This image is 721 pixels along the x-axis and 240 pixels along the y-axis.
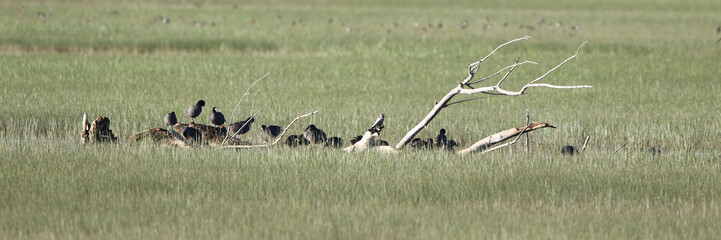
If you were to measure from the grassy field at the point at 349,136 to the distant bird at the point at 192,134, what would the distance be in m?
0.41

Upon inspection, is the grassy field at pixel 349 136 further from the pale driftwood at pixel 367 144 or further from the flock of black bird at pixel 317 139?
the flock of black bird at pixel 317 139

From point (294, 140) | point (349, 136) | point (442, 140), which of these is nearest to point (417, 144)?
point (442, 140)

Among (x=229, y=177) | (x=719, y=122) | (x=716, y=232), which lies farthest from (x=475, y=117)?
(x=716, y=232)

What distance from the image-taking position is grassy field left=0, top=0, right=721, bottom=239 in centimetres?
541

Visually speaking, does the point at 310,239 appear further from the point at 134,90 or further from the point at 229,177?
the point at 134,90

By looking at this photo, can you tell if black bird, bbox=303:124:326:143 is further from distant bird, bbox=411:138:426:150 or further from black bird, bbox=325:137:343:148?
distant bird, bbox=411:138:426:150

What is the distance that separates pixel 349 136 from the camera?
940 cm

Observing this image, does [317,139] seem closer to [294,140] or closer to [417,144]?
[294,140]

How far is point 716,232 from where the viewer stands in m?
5.20

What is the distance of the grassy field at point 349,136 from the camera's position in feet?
17.8

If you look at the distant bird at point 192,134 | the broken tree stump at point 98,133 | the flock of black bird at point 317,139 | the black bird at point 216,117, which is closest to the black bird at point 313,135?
the flock of black bird at point 317,139

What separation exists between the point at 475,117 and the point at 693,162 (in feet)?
11.4

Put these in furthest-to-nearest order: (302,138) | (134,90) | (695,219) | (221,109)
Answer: (134,90) < (221,109) < (302,138) < (695,219)

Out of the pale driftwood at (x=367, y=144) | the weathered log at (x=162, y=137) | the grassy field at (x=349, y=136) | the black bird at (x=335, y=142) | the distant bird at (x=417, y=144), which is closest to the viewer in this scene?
the grassy field at (x=349, y=136)
